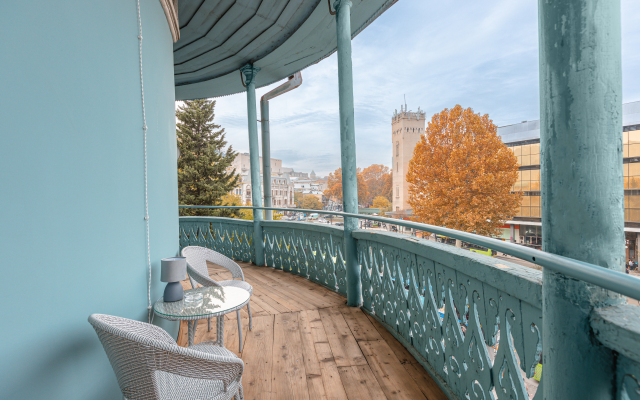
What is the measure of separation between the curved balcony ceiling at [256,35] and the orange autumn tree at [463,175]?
370 inches

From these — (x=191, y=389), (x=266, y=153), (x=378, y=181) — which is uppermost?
(x=266, y=153)

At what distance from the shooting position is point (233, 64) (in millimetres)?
4578

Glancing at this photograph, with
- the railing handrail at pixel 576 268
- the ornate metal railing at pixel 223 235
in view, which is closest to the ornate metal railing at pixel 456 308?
the railing handrail at pixel 576 268

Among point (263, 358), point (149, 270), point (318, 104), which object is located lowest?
point (263, 358)

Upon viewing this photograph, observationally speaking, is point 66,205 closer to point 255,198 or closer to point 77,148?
point 77,148

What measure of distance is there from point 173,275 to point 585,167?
6.44ft

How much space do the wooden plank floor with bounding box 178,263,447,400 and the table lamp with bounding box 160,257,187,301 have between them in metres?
0.72

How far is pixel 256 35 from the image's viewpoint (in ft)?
12.3

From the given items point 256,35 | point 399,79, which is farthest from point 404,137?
point 399,79

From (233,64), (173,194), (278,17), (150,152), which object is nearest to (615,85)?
(150,152)

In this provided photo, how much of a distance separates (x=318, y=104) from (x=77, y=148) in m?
41.5

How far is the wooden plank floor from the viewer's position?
5.85 ft

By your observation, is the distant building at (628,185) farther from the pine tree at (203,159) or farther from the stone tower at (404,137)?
the pine tree at (203,159)

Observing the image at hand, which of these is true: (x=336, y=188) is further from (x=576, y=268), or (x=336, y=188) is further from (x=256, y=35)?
(x=576, y=268)
